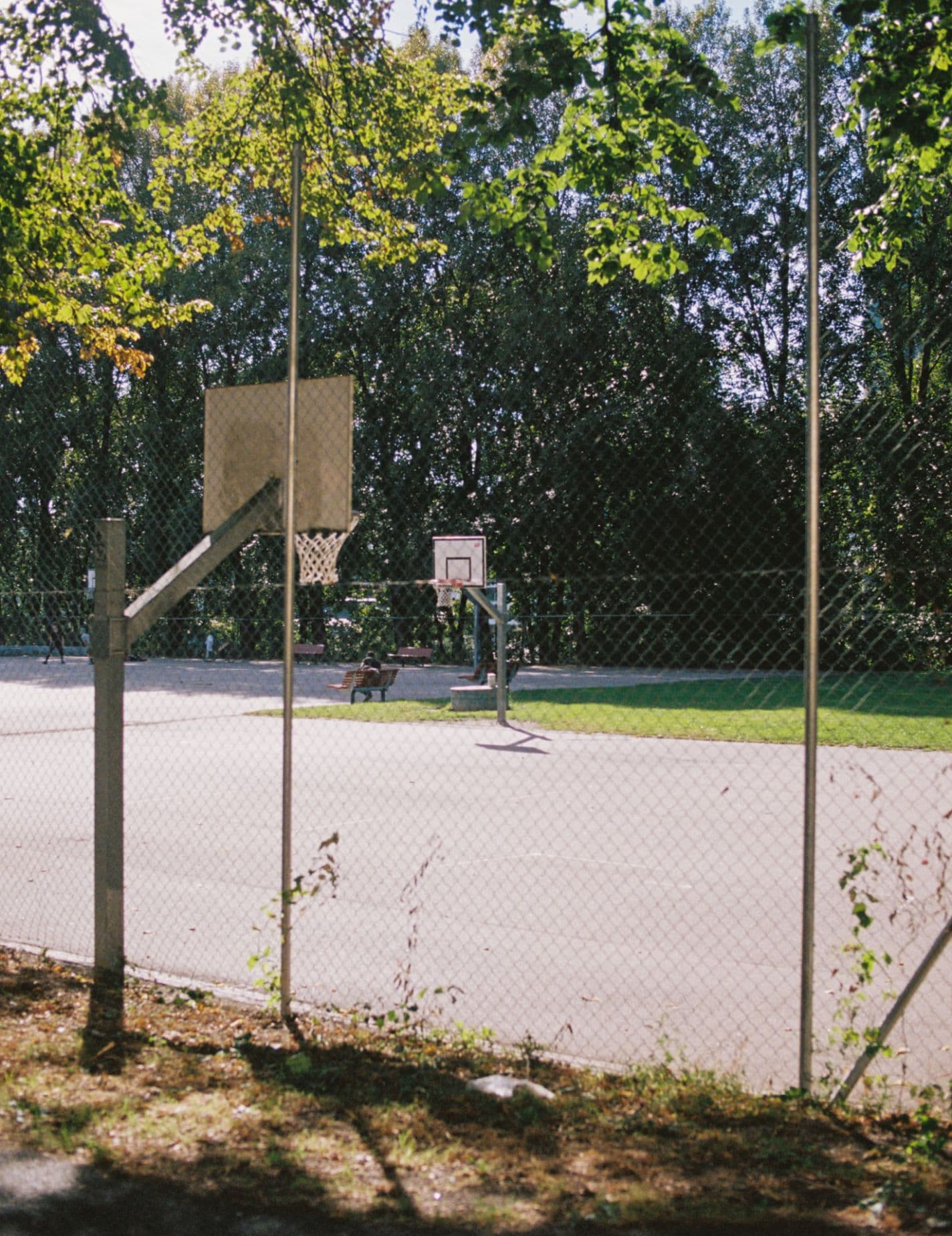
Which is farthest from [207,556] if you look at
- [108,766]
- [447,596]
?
[447,596]

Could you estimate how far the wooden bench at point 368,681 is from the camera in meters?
23.4

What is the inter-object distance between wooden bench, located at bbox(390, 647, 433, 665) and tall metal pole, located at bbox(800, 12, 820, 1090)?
28.2 metres

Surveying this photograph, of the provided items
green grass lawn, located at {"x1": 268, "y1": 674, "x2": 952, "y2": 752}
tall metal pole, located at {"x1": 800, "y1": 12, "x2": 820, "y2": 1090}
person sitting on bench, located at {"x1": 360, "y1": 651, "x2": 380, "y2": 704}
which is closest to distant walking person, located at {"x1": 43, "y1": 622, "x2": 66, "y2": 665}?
person sitting on bench, located at {"x1": 360, "y1": 651, "x2": 380, "y2": 704}

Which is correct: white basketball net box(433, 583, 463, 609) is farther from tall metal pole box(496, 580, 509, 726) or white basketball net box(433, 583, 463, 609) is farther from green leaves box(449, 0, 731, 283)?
green leaves box(449, 0, 731, 283)

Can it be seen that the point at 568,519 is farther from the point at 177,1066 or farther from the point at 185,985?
the point at 177,1066

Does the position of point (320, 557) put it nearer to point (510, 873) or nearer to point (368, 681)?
point (510, 873)

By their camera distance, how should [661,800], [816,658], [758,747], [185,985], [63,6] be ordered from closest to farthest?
Result: [816,658]
[185,985]
[63,6]
[661,800]
[758,747]

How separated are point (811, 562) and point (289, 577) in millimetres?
2227

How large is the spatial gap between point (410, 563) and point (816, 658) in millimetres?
15871

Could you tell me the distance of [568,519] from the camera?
9922 mm

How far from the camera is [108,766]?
6.04m

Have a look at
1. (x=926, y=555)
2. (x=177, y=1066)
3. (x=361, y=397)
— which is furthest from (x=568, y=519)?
(x=361, y=397)

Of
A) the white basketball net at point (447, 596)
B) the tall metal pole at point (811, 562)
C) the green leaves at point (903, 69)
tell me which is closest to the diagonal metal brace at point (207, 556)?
the tall metal pole at point (811, 562)

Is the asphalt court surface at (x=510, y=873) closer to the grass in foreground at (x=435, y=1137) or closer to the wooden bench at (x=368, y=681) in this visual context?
the grass in foreground at (x=435, y=1137)
